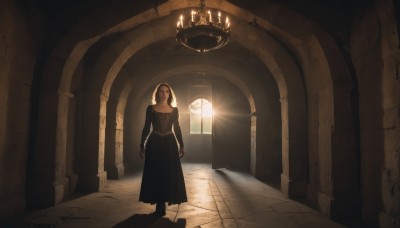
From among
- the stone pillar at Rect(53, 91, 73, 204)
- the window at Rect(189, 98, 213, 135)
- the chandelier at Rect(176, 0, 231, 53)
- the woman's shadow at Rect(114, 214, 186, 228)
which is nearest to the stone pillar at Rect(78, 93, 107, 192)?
the stone pillar at Rect(53, 91, 73, 204)

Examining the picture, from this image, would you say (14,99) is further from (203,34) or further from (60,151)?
(203,34)

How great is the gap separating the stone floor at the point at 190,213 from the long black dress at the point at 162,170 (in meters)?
0.28

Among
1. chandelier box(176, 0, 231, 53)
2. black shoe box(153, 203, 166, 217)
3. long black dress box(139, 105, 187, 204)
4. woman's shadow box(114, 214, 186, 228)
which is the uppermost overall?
chandelier box(176, 0, 231, 53)

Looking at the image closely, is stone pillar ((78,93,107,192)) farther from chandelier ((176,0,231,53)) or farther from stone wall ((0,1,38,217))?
chandelier ((176,0,231,53))

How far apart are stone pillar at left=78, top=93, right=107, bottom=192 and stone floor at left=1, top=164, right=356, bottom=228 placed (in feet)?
1.29

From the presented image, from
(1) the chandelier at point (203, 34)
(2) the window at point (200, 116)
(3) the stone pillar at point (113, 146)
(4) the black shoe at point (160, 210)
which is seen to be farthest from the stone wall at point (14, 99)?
(2) the window at point (200, 116)

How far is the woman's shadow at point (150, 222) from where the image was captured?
359 centimetres

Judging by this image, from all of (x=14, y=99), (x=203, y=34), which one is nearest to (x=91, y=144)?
(x=14, y=99)

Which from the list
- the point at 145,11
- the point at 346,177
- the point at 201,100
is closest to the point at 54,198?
the point at 145,11

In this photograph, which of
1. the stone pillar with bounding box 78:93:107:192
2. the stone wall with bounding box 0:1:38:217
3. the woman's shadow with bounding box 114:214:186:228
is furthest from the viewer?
the stone pillar with bounding box 78:93:107:192

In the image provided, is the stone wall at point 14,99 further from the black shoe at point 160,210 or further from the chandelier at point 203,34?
the chandelier at point 203,34

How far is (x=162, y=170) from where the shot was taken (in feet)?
13.2

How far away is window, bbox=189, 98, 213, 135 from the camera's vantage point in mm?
14219

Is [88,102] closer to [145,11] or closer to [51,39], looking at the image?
[51,39]
